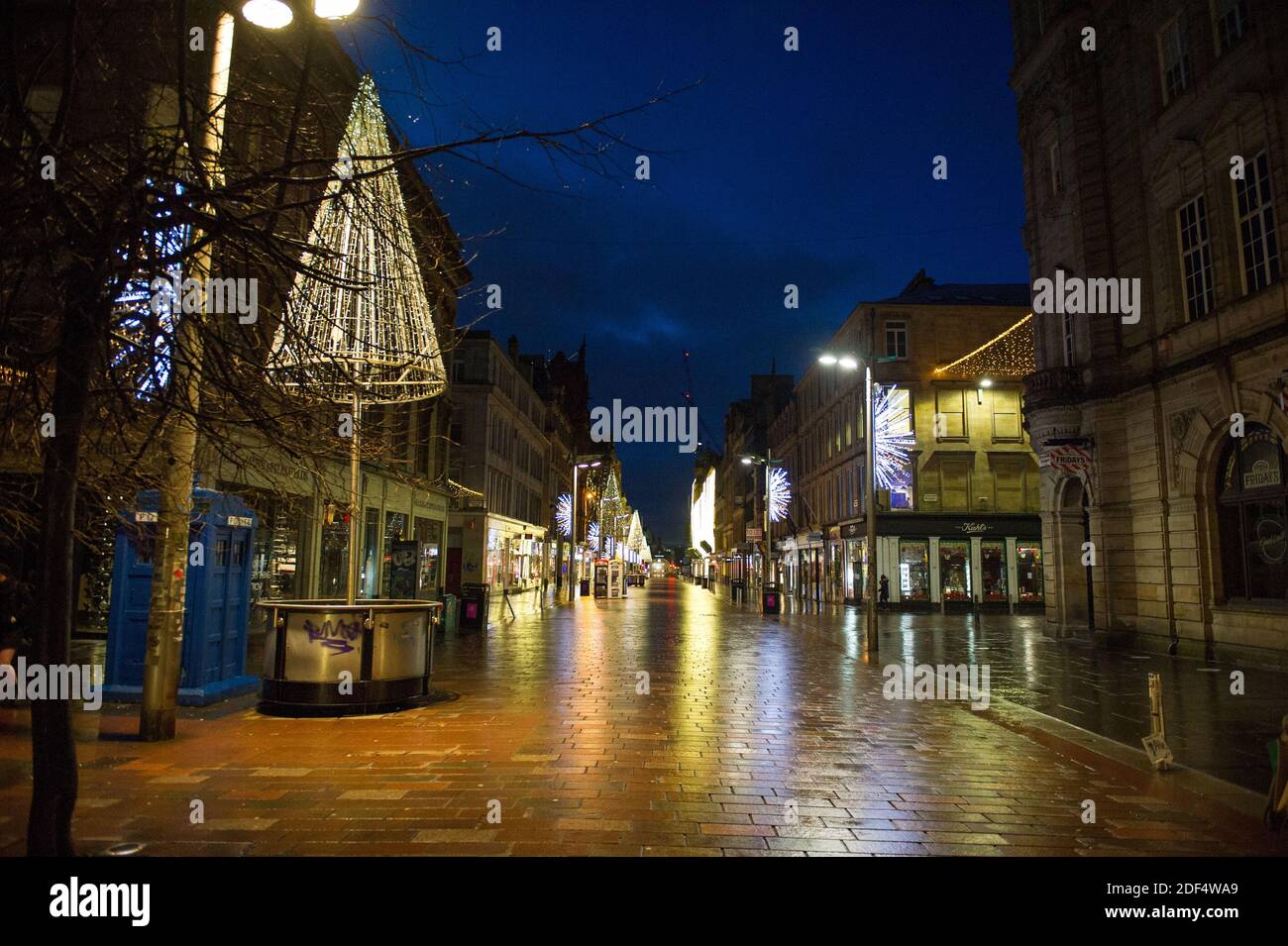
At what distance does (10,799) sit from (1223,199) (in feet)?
72.0

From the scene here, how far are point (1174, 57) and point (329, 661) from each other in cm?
2223

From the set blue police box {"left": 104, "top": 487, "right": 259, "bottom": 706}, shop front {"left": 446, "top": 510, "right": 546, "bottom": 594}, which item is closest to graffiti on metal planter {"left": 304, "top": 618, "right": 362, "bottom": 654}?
blue police box {"left": 104, "top": 487, "right": 259, "bottom": 706}

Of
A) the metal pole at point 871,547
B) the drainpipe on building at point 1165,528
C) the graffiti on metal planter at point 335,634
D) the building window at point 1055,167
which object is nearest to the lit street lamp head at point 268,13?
the graffiti on metal planter at point 335,634

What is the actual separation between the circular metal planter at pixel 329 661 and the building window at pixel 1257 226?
17.5 m

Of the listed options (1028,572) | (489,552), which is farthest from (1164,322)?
(489,552)

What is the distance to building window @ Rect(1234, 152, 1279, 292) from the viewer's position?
50.4ft

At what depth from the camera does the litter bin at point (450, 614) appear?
21656 millimetres

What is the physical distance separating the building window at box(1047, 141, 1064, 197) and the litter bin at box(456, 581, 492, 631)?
20.3 meters

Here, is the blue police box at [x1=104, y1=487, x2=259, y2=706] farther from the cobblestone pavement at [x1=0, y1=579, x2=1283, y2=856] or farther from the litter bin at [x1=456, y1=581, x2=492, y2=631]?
the litter bin at [x1=456, y1=581, x2=492, y2=631]

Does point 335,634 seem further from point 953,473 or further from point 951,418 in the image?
point 951,418

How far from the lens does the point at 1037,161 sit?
23.9m

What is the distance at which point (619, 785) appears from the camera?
21.8ft

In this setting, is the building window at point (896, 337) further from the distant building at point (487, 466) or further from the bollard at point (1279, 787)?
the bollard at point (1279, 787)

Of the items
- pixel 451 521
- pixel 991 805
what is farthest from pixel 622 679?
pixel 451 521
